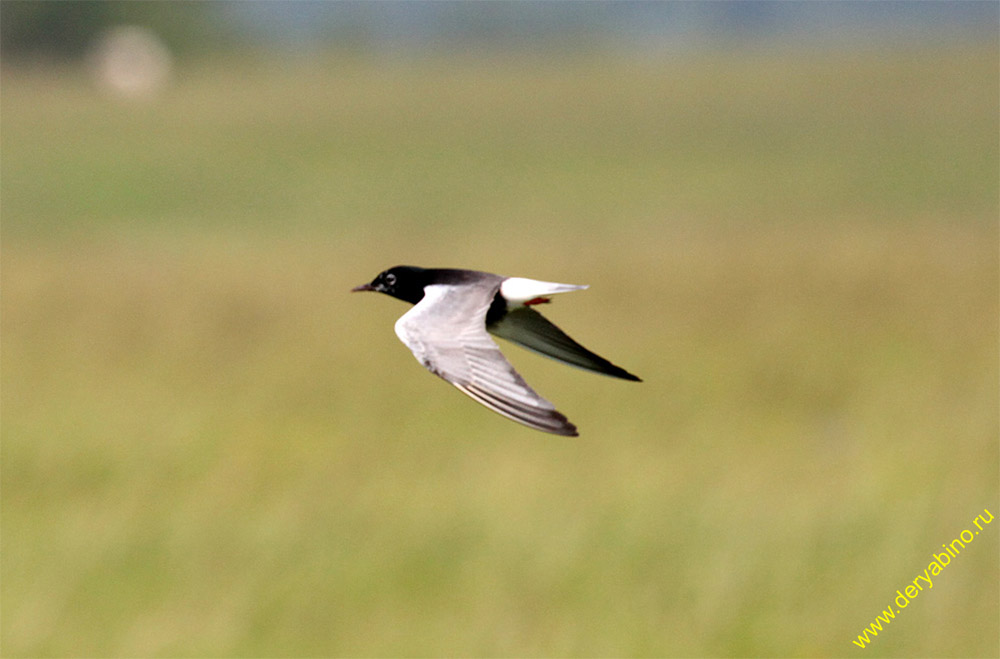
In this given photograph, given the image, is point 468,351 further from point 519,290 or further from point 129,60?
point 129,60

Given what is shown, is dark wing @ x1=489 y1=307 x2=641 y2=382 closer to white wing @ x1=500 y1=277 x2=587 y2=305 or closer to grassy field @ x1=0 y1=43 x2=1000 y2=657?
white wing @ x1=500 y1=277 x2=587 y2=305

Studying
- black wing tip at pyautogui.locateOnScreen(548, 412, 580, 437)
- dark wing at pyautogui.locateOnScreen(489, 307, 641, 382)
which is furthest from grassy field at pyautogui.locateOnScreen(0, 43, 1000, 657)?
black wing tip at pyautogui.locateOnScreen(548, 412, 580, 437)

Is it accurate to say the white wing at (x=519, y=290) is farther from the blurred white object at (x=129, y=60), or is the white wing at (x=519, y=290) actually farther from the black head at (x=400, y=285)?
the blurred white object at (x=129, y=60)

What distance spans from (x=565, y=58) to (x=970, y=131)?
1704 inches

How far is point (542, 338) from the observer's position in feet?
10.5

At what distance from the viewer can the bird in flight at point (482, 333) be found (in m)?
2.65

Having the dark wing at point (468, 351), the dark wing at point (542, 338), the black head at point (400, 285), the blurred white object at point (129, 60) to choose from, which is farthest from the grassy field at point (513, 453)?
the blurred white object at point (129, 60)

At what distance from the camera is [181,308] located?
1091 inches

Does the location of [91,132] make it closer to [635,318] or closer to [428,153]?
[428,153]

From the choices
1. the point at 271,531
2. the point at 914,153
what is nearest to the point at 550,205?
the point at 914,153

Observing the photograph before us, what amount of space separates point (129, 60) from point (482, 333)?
4265 inches

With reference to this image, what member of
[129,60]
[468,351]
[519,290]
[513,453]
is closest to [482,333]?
[468,351]

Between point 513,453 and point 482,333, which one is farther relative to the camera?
point 513,453

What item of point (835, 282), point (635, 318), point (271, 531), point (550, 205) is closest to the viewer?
point (271, 531)
